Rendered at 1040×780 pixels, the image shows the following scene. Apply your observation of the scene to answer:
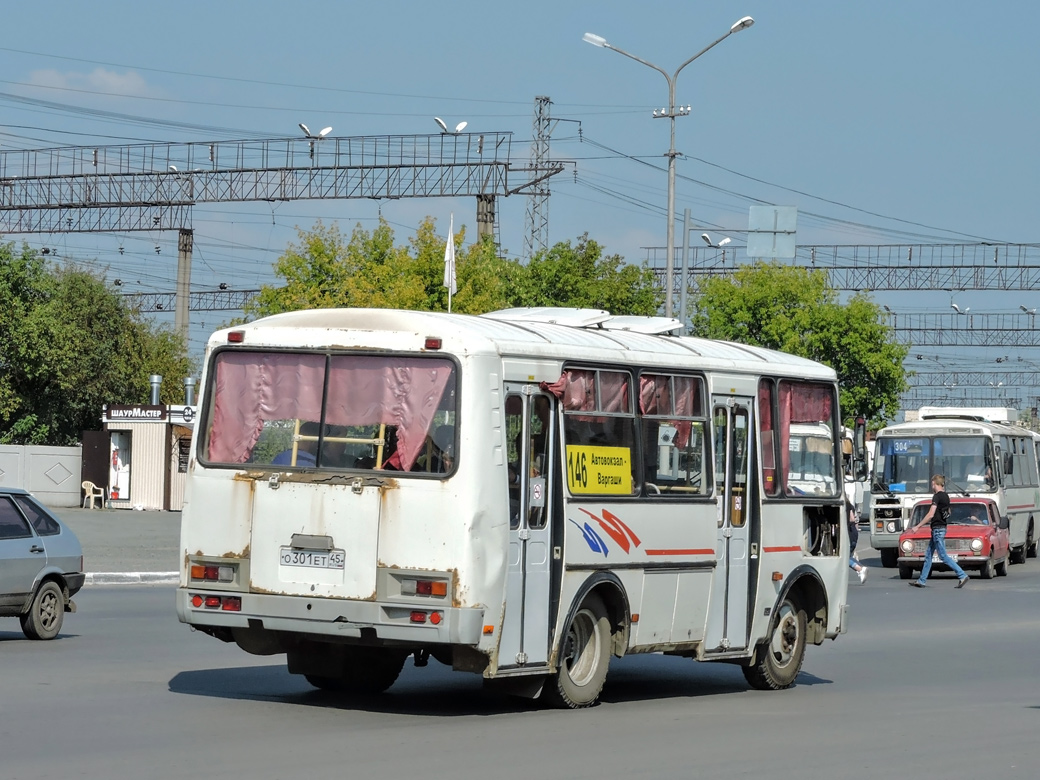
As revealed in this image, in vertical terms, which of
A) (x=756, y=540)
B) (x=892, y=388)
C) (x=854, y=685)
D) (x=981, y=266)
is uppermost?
(x=981, y=266)

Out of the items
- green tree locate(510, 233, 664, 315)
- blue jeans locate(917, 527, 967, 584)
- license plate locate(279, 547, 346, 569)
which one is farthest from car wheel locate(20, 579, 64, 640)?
green tree locate(510, 233, 664, 315)

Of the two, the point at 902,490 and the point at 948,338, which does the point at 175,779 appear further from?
the point at 948,338

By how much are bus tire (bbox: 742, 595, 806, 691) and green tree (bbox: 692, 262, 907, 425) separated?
57159 mm

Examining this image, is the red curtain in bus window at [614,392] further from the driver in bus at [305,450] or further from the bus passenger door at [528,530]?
the driver in bus at [305,450]

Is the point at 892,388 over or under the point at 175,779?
over

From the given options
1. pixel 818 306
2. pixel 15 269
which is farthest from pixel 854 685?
pixel 818 306

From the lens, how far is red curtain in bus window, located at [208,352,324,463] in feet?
38.3

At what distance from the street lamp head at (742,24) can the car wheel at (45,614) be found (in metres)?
24.8

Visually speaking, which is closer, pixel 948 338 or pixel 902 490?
pixel 902 490

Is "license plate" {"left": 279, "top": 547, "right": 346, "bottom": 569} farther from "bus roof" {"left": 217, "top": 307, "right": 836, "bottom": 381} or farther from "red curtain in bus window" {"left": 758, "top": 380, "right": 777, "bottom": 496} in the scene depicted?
"red curtain in bus window" {"left": 758, "top": 380, "right": 777, "bottom": 496}

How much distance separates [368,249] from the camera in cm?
6022

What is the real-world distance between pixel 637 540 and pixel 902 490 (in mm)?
26372

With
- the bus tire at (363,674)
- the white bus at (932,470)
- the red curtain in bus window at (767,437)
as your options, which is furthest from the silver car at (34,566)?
the white bus at (932,470)

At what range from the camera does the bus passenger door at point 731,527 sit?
534 inches
